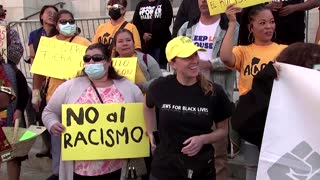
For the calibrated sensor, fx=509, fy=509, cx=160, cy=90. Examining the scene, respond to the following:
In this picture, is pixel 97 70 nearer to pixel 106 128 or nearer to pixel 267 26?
pixel 106 128

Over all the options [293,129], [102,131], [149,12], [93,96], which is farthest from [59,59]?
[293,129]

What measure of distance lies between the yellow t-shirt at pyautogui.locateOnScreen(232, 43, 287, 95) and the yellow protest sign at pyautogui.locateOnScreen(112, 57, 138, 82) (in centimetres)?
101

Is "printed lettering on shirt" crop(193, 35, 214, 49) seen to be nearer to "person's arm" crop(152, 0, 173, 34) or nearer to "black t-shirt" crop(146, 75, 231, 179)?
"black t-shirt" crop(146, 75, 231, 179)

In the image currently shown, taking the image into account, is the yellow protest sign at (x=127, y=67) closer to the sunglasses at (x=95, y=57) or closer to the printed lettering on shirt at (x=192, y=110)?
the sunglasses at (x=95, y=57)

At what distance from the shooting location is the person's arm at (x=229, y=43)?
377 centimetres

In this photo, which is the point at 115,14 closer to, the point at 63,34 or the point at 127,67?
the point at 63,34

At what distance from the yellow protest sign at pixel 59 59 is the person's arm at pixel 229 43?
68.6 inches

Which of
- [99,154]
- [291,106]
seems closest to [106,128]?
[99,154]

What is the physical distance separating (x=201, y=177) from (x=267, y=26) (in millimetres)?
1281

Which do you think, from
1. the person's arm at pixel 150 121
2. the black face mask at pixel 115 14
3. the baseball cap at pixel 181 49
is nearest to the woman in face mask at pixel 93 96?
the person's arm at pixel 150 121

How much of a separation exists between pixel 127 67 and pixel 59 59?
0.91 metres

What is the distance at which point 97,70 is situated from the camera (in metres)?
3.97

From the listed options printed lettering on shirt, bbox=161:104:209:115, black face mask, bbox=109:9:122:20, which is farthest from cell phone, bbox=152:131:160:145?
black face mask, bbox=109:9:122:20

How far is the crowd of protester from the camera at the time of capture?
10.8ft
